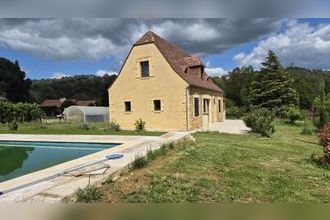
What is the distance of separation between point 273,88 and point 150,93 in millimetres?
24344

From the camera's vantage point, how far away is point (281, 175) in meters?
8.31

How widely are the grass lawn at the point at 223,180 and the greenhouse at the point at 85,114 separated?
96.5 feet

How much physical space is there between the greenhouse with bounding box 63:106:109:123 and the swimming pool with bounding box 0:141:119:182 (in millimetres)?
20952

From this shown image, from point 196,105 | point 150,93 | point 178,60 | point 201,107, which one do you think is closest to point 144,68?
point 150,93

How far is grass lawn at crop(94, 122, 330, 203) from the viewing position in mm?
6285

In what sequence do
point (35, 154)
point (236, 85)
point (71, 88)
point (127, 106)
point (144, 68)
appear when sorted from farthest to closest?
point (71, 88)
point (236, 85)
point (127, 106)
point (144, 68)
point (35, 154)

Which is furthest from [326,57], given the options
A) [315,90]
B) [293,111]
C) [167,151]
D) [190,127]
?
[167,151]

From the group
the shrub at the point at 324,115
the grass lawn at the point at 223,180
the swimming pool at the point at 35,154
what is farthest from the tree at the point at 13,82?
the grass lawn at the point at 223,180

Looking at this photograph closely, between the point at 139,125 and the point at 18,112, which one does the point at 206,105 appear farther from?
the point at 18,112

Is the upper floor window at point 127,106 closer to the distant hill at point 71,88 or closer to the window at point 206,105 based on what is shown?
the window at point 206,105

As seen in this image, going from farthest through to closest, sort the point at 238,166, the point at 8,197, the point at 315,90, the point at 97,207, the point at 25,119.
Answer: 1. the point at 315,90
2. the point at 25,119
3. the point at 238,166
4. the point at 8,197
5. the point at 97,207

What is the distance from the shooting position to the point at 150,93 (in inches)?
926
